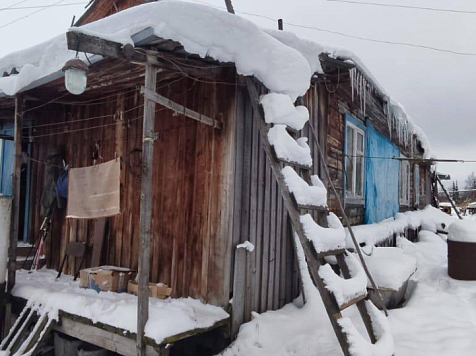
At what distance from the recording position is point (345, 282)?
3.41 meters

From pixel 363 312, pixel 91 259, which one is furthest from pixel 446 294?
pixel 91 259

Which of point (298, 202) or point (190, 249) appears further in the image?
point (190, 249)

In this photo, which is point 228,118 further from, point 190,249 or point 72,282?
point 72,282

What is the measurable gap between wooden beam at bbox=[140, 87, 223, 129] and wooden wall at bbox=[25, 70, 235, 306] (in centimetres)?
15

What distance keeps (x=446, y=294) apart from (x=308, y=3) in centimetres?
1100

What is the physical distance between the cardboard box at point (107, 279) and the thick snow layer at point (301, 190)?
2.46 metres

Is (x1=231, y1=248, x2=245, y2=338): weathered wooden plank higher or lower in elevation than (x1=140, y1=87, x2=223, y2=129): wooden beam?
lower

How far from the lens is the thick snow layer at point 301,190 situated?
11.6ft

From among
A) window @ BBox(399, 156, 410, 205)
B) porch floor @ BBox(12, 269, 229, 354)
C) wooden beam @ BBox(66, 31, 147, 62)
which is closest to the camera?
wooden beam @ BBox(66, 31, 147, 62)

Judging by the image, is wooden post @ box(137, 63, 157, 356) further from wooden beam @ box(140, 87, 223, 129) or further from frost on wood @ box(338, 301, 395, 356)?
frost on wood @ box(338, 301, 395, 356)

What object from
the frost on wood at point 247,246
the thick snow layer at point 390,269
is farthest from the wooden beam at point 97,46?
the thick snow layer at point 390,269

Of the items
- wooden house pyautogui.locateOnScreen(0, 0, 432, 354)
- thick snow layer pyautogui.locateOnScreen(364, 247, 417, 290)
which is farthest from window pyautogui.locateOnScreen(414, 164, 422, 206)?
thick snow layer pyautogui.locateOnScreen(364, 247, 417, 290)

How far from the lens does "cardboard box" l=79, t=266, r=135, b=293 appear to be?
4539 mm

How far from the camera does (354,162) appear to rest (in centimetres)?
768
